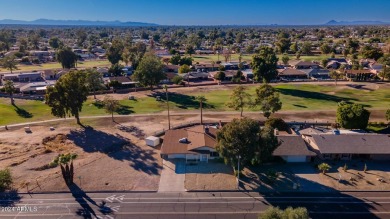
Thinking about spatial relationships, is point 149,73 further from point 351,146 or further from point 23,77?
point 351,146

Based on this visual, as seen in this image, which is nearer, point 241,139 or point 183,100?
point 241,139

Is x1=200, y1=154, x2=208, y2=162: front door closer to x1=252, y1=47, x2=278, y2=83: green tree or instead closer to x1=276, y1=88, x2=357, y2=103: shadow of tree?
x1=276, y1=88, x2=357, y2=103: shadow of tree

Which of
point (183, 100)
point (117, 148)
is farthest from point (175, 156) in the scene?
point (183, 100)

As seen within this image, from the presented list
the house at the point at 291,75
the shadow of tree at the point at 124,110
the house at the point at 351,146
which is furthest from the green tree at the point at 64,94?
the house at the point at 291,75

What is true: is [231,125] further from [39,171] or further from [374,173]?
[39,171]

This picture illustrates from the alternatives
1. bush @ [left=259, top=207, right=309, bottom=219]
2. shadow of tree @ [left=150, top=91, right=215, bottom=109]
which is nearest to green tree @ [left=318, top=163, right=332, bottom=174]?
bush @ [left=259, top=207, right=309, bottom=219]

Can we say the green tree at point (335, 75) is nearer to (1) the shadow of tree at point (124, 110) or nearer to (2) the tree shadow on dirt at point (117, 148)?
(1) the shadow of tree at point (124, 110)
